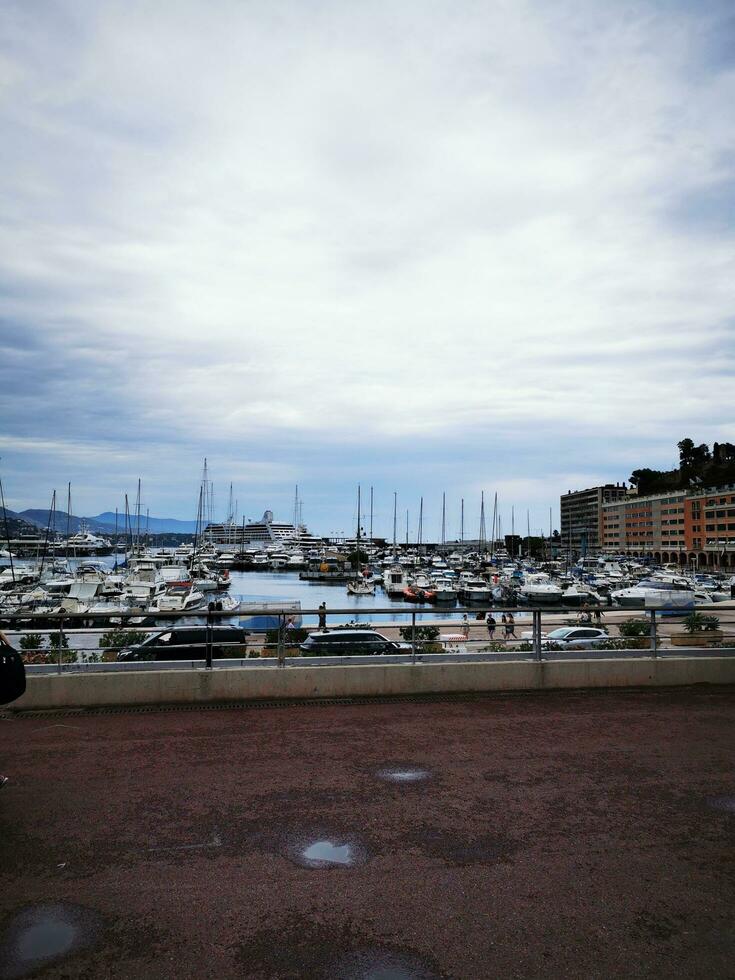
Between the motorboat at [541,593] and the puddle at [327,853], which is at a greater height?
the puddle at [327,853]

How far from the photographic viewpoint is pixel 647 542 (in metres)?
176

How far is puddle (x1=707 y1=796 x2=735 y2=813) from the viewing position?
5957 mm

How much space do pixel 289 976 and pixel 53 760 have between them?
14.5 feet

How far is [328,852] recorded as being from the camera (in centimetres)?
516

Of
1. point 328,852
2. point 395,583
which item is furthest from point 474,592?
point 328,852

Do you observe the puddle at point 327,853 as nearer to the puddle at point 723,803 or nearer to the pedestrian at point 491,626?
the puddle at point 723,803

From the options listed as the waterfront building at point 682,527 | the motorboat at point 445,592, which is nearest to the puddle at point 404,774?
the motorboat at point 445,592

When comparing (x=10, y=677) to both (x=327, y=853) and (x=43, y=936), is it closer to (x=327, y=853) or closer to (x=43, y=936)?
(x=43, y=936)

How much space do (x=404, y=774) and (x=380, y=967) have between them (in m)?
3.00

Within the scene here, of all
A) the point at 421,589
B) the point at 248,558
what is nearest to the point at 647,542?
the point at 248,558

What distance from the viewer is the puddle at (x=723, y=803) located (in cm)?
596

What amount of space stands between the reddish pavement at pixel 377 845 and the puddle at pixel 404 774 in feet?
0.33

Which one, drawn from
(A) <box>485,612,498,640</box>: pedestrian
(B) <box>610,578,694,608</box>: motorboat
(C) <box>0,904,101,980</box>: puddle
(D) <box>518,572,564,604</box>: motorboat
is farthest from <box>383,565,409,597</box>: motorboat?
(C) <box>0,904,101,980</box>: puddle

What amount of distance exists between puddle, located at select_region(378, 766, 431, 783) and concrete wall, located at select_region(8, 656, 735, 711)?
307cm
